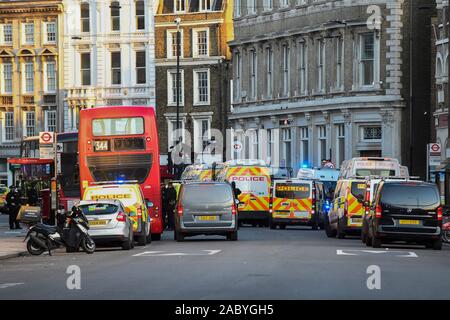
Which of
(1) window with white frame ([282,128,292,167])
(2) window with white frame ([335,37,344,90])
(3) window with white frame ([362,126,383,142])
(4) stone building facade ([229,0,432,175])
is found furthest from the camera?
(1) window with white frame ([282,128,292,167])

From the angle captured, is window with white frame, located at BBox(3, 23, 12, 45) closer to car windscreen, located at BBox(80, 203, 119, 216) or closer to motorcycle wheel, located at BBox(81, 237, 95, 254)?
car windscreen, located at BBox(80, 203, 119, 216)

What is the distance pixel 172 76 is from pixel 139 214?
64.8m

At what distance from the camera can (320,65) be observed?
283 ft

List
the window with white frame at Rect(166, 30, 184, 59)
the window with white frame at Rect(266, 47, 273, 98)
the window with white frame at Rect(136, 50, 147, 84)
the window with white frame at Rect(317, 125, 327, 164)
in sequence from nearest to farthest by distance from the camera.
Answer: the window with white frame at Rect(317, 125, 327, 164)
the window with white frame at Rect(266, 47, 273, 98)
the window with white frame at Rect(166, 30, 184, 59)
the window with white frame at Rect(136, 50, 147, 84)

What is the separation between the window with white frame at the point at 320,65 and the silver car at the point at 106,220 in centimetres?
4734

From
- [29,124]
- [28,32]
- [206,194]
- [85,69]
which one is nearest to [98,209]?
[206,194]

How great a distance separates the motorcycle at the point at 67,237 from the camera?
126ft

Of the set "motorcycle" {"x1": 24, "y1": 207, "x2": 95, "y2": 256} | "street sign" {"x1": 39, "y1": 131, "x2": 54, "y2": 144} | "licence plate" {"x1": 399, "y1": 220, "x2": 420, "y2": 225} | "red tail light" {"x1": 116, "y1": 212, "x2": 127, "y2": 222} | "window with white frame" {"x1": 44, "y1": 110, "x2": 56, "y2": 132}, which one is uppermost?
"window with white frame" {"x1": 44, "y1": 110, "x2": 56, "y2": 132}

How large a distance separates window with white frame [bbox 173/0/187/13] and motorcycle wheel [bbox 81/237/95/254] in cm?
6914

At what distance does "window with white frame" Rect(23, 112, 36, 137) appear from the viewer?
371ft

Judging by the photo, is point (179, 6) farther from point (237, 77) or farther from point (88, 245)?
point (88, 245)

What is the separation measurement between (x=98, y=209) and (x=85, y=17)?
72660 mm

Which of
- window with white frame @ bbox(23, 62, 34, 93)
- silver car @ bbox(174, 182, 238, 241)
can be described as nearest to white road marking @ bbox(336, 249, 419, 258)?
silver car @ bbox(174, 182, 238, 241)
